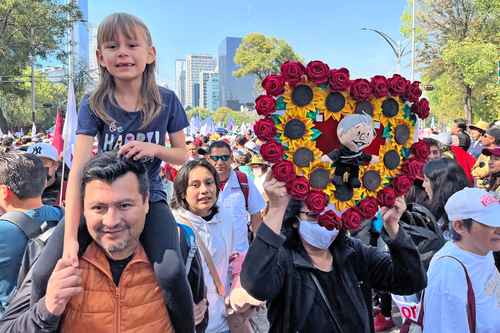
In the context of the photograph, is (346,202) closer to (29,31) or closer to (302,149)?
(302,149)

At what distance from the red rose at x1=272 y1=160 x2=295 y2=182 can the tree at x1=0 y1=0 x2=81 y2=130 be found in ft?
100

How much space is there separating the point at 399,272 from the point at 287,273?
1.78 ft

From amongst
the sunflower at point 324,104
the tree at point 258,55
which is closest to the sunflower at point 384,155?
the sunflower at point 324,104

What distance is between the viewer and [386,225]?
2.30 m

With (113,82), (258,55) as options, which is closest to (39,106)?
(258,55)

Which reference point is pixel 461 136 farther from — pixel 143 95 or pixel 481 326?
pixel 143 95

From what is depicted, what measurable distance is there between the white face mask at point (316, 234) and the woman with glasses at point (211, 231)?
967 mm

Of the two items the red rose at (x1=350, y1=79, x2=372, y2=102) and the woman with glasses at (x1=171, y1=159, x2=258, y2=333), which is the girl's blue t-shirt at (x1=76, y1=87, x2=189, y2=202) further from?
the woman with glasses at (x1=171, y1=159, x2=258, y2=333)

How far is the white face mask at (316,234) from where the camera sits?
7.74 feet

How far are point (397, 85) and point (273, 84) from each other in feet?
1.93

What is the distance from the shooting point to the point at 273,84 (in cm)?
202

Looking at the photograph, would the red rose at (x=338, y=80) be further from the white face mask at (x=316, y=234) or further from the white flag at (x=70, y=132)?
the white flag at (x=70, y=132)

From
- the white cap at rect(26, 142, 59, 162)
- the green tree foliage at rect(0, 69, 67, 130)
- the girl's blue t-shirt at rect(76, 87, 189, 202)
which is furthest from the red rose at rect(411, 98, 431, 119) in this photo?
the green tree foliage at rect(0, 69, 67, 130)

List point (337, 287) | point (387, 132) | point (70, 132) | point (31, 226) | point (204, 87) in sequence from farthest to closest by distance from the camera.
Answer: point (204, 87) → point (70, 132) → point (31, 226) → point (337, 287) → point (387, 132)
